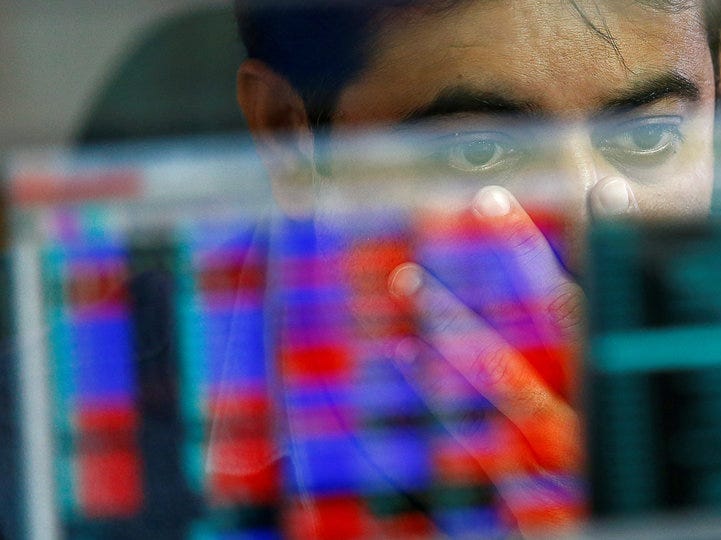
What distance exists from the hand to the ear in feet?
0.54

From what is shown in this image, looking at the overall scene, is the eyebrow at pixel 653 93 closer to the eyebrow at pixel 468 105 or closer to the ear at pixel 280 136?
the eyebrow at pixel 468 105

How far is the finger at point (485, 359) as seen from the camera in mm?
1172

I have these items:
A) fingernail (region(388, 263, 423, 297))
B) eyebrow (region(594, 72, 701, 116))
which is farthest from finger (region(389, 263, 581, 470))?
eyebrow (region(594, 72, 701, 116))

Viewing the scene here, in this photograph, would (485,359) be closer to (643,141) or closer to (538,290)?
(538,290)

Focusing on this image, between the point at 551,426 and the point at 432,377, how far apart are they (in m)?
0.17

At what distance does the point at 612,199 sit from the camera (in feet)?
3.99

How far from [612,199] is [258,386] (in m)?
0.52

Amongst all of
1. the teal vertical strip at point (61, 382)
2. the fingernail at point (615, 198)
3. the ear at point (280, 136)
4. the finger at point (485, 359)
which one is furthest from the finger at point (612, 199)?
the teal vertical strip at point (61, 382)

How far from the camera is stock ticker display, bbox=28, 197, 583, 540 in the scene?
1.14m

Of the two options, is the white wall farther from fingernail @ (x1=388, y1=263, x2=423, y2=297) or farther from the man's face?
fingernail @ (x1=388, y1=263, x2=423, y2=297)

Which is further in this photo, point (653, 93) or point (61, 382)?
point (653, 93)

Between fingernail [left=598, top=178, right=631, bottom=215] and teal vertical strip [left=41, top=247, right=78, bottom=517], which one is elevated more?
fingernail [left=598, top=178, right=631, bottom=215]

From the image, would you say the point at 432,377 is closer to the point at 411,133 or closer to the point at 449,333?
the point at 449,333

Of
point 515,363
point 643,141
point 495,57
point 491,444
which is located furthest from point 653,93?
point 491,444
